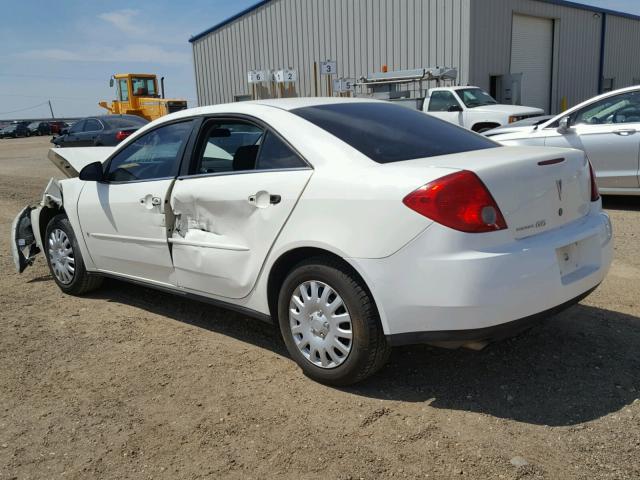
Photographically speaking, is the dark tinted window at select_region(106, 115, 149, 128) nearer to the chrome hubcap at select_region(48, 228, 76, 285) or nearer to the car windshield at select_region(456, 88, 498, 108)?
the car windshield at select_region(456, 88, 498, 108)


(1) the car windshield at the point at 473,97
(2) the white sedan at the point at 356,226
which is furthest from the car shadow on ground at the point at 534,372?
(1) the car windshield at the point at 473,97

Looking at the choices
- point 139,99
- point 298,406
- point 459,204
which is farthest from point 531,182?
point 139,99

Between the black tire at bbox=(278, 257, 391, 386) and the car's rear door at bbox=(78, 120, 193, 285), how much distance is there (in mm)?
1226

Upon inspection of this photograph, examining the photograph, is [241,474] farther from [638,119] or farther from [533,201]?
[638,119]

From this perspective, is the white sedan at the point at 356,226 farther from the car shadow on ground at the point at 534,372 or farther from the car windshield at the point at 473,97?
the car windshield at the point at 473,97

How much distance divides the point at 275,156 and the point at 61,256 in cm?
269

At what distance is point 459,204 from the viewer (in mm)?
2781

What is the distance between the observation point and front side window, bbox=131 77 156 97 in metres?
28.6

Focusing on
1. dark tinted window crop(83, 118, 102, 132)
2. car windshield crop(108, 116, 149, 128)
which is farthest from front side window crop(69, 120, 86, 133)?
car windshield crop(108, 116, 149, 128)

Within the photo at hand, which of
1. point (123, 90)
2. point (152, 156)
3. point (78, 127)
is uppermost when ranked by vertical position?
point (123, 90)

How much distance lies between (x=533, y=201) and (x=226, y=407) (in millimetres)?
1894

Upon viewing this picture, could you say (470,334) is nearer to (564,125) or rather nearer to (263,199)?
(263,199)

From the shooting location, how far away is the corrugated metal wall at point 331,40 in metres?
20.1

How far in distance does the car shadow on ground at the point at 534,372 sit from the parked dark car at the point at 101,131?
47.6 ft
